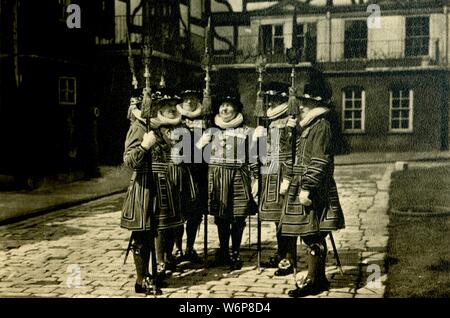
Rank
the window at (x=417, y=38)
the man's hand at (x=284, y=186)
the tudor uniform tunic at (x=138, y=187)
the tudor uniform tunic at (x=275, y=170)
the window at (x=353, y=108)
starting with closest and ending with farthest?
1. the tudor uniform tunic at (x=138, y=187)
2. the man's hand at (x=284, y=186)
3. the tudor uniform tunic at (x=275, y=170)
4. the window at (x=417, y=38)
5. the window at (x=353, y=108)

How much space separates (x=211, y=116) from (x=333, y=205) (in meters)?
2.01

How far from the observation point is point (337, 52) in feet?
74.5

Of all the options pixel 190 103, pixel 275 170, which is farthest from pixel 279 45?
pixel 275 170

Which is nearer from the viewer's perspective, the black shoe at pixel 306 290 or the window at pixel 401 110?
the black shoe at pixel 306 290

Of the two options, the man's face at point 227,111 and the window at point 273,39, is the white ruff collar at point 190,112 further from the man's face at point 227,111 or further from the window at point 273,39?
the window at point 273,39

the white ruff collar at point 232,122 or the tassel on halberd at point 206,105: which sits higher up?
the tassel on halberd at point 206,105

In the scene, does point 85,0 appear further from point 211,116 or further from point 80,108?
point 211,116

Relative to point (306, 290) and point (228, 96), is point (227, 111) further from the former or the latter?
point (306, 290)

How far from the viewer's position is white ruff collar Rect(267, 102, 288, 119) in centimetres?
623

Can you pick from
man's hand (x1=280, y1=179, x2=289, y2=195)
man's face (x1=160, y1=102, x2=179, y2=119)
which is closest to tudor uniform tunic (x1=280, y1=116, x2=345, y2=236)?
man's hand (x1=280, y1=179, x2=289, y2=195)

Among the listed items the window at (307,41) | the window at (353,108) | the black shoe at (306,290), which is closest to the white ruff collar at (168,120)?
the black shoe at (306,290)

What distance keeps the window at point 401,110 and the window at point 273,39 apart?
15.4 feet

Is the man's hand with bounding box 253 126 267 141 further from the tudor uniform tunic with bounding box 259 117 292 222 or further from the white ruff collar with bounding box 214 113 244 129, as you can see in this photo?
the white ruff collar with bounding box 214 113 244 129

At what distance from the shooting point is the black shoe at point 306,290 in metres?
5.24
